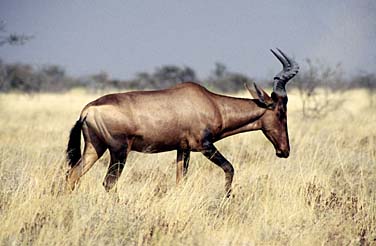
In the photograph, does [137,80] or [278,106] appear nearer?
[278,106]

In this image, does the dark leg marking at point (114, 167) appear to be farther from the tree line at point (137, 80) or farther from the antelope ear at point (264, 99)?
the tree line at point (137, 80)

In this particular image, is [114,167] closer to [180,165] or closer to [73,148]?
[73,148]

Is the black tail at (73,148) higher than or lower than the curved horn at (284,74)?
lower

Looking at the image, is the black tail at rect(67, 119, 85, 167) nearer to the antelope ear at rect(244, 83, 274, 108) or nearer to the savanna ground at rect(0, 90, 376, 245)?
the savanna ground at rect(0, 90, 376, 245)

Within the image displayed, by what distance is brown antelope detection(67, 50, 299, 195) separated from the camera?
777 centimetres

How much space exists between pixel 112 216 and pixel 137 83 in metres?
45.7

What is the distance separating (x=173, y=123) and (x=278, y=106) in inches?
64.8

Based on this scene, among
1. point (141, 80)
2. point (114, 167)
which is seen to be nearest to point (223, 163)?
point (114, 167)

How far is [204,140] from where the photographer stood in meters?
8.40

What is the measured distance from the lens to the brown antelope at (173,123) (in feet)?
25.5

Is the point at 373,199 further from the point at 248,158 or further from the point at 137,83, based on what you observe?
the point at 137,83

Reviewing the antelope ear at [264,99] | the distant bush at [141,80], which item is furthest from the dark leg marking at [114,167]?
the distant bush at [141,80]

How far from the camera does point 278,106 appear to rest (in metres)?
8.95

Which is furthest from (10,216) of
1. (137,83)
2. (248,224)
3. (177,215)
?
(137,83)
